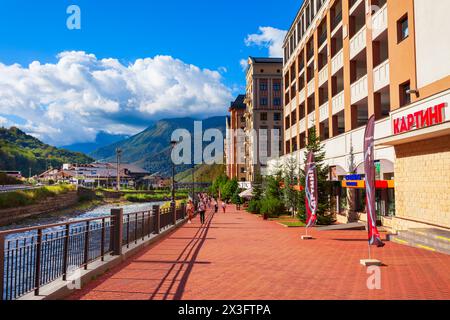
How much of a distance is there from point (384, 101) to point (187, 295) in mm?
24495

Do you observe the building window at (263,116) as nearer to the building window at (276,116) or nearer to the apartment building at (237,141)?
the building window at (276,116)

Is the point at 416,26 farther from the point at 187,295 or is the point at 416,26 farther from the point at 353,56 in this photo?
the point at 187,295

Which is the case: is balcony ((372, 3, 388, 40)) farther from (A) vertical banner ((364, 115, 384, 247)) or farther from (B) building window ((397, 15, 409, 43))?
(A) vertical banner ((364, 115, 384, 247))

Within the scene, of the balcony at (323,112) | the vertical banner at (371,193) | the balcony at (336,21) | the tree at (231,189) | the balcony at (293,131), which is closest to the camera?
the vertical banner at (371,193)

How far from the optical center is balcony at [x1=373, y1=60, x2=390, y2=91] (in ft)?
66.9

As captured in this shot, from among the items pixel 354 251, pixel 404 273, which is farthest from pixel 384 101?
pixel 404 273

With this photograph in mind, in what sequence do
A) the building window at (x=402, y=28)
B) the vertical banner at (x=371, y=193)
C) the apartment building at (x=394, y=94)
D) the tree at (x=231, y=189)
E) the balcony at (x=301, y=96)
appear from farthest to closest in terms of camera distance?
1. the tree at (x=231, y=189)
2. the balcony at (x=301, y=96)
3. the building window at (x=402, y=28)
4. the apartment building at (x=394, y=94)
5. the vertical banner at (x=371, y=193)

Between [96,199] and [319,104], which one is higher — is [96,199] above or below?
below

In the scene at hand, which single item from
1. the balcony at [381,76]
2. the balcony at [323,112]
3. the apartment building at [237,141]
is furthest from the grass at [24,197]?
the balcony at [381,76]

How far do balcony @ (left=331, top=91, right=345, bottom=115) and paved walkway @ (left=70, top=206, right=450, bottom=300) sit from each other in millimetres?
14603

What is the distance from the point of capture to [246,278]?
29.9 feet

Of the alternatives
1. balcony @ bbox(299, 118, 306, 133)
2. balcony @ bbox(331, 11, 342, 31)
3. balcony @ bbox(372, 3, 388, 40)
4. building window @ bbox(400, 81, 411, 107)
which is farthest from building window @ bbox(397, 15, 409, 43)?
balcony @ bbox(299, 118, 306, 133)

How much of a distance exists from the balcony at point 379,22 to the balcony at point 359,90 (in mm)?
2680

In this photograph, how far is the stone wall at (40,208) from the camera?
190 ft
